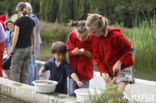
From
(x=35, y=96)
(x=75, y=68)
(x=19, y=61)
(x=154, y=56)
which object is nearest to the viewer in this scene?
(x=35, y=96)

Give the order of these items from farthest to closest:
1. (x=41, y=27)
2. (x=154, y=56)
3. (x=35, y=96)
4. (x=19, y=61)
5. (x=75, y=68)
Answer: (x=41, y=27) < (x=154, y=56) < (x=19, y=61) < (x=75, y=68) < (x=35, y=96)

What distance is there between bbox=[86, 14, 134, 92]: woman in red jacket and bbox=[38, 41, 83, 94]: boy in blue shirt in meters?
0.55

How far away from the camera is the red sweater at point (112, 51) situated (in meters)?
3.00

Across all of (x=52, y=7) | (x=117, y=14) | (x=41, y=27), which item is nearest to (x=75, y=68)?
(x=41, y=27)

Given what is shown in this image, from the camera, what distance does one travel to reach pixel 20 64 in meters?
4.28

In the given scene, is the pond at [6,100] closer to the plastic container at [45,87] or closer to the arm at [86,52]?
the plastic container at [45,87]

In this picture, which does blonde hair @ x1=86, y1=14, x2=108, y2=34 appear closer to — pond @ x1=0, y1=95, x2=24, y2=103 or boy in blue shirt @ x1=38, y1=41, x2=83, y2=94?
boy in blue shirt @ x1=38, y1=41, x2=83, y2=94

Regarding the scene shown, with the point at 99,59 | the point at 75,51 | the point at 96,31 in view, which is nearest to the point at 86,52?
the point at 75,51

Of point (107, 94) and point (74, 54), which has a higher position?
point (74, 54)

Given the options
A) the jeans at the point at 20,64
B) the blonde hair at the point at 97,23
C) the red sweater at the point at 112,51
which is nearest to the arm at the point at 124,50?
the red sweater at the point at 112,51

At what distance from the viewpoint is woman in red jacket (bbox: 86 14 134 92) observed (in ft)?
9.71

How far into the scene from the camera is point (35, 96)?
11.2 feet

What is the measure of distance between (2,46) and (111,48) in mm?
2236

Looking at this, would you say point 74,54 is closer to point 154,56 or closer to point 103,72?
point 103,72
